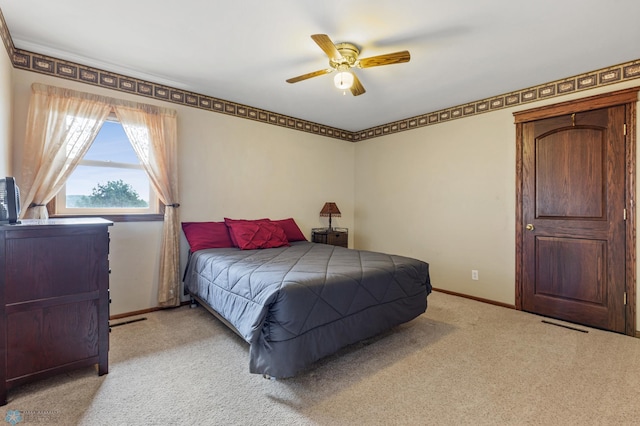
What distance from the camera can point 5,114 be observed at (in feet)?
7.51

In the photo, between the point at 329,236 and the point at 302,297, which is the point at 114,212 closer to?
the point at 302,297

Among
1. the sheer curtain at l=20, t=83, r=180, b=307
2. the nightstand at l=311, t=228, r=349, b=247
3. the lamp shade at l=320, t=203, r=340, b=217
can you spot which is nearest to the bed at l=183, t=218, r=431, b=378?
the sheer curtain at l=20, t=83, r=180, b=307

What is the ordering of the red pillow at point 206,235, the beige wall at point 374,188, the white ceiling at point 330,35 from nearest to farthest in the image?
the white ceiling at point 330,35 < the beige wall at point 374,188 < the red pillow at point 206,235

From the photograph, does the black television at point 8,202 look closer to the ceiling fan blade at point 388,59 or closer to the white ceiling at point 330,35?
the white ceiling at point 330,35

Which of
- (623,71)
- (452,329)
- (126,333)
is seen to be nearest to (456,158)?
(623,71)

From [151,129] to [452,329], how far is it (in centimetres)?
371

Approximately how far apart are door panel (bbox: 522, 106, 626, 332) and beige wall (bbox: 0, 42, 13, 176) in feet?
15.8

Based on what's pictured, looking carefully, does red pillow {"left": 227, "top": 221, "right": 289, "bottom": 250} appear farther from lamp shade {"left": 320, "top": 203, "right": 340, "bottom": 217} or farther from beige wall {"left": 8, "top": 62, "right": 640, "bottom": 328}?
lamp shade {"left": 320, "top": 203, "right": 340, "bottom": 217}

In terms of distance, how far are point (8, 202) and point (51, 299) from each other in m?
0.65

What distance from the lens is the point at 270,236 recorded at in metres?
3.61

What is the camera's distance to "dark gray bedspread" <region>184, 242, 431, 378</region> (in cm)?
184

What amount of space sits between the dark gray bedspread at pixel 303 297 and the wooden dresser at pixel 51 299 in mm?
861

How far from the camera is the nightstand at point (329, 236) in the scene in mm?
4645

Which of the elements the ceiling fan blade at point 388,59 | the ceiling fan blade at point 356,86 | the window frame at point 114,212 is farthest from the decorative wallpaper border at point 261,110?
the ceiling fan blade at point 388,59
